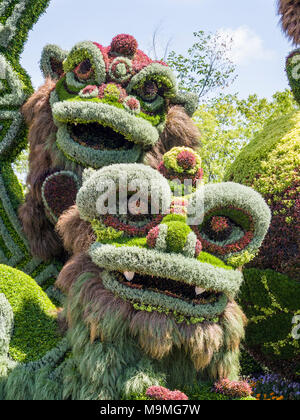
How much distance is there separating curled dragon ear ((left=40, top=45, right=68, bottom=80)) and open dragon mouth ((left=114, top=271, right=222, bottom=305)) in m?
3.10

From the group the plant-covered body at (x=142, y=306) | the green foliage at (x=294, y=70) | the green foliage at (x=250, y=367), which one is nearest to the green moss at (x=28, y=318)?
the plant-covered body at (x=142, y=306)

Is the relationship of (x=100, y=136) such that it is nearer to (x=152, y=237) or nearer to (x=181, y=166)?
(x=181, y=166)

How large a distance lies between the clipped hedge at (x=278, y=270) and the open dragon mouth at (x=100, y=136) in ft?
5.18

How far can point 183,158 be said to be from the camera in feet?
15.1

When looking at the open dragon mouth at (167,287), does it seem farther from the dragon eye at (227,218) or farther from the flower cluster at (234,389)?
the flower cluster at (234,389)

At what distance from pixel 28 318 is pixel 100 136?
2158mm

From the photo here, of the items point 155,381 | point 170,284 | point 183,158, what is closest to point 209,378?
point 155,381

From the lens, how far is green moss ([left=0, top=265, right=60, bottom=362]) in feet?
14.6

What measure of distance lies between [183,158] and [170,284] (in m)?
1.28

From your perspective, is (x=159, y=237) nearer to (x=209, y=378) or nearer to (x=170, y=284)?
(x=170, y=284)

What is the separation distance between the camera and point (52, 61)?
19.5ft

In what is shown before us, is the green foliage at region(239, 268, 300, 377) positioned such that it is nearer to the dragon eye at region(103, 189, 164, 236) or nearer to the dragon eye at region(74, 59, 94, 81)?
the dragon eye at region(103, 189, 164, 236)

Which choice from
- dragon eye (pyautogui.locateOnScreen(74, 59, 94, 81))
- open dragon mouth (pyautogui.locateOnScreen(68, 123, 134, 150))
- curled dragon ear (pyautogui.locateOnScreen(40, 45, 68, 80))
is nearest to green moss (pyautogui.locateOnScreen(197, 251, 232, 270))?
open dragon mouth (pyautogui.locateOnScreen(68, 123, 134, 150))

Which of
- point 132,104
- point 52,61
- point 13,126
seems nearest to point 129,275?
point 132,104
